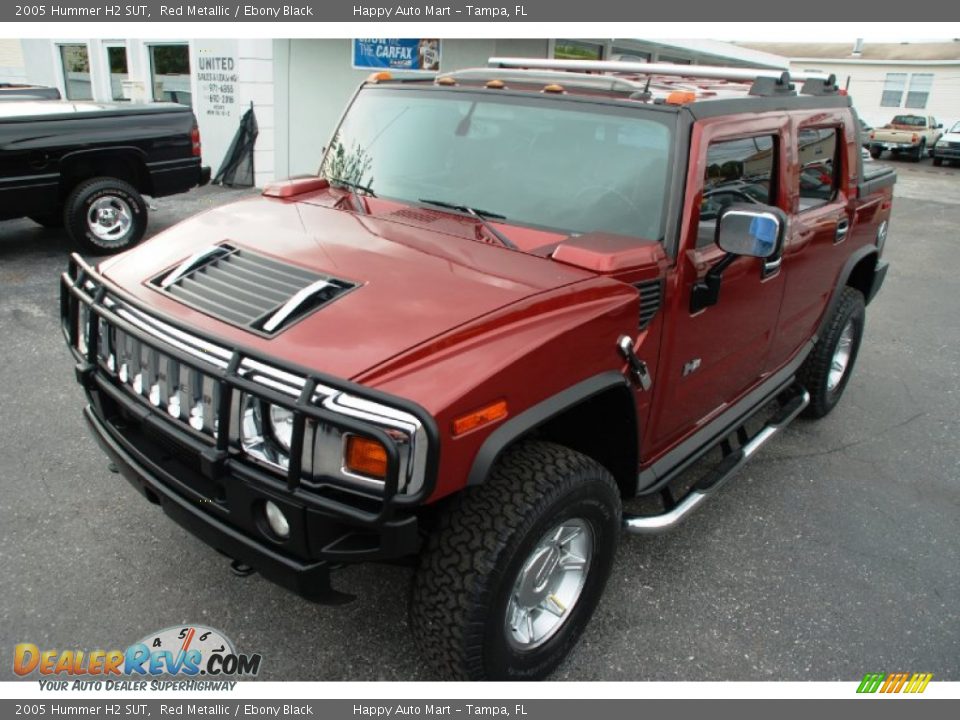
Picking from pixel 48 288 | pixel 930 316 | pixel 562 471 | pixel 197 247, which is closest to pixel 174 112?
pixel 48 288

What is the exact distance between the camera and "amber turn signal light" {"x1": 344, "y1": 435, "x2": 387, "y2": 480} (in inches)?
76.8

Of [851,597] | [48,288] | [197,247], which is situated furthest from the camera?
[48,288]

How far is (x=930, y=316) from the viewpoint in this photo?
7.48m

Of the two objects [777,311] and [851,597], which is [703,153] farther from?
[851,597]

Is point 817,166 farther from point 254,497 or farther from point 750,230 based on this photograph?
point 254,497

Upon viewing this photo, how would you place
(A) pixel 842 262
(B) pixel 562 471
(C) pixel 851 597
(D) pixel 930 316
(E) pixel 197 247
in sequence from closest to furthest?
(B) pixel 562 471 → (E) pixel 197 247 → (C) pixel 851 597 → (A) pixel 842 262 → (D) pixel 930 316

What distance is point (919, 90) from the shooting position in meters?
35.4

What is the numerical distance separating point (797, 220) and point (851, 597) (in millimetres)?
1772

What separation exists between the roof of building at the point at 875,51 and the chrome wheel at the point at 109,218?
33.5m

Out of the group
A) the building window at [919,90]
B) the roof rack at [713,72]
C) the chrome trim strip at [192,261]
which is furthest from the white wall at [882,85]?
the chrome trim strip at [192,261]

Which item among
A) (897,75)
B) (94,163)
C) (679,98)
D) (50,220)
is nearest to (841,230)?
(679,98)

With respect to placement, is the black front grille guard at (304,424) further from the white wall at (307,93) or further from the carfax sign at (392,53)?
the carfax sign at (392,53)

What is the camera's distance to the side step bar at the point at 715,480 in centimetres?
284

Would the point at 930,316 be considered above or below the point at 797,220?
below
